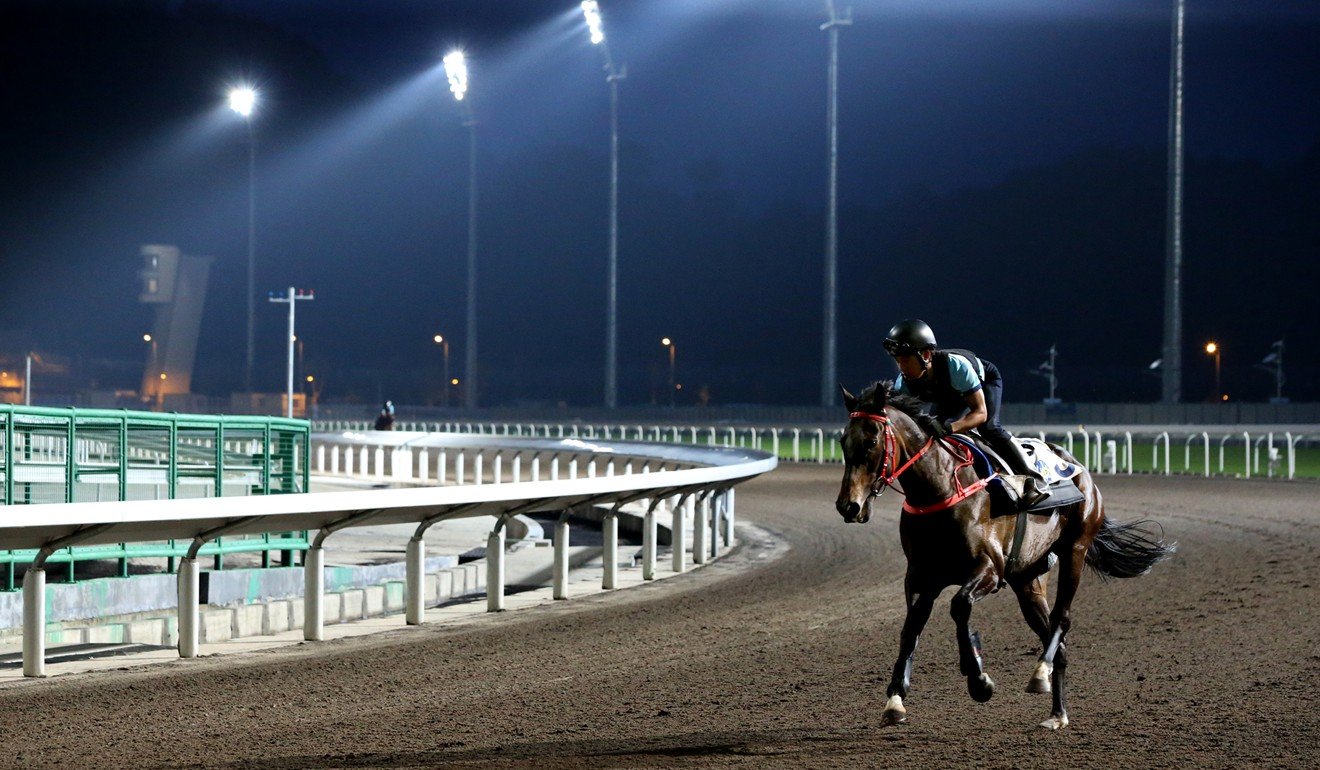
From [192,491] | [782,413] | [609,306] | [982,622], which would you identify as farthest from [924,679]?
[782,413]

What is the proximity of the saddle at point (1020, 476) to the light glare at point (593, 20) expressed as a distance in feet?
144

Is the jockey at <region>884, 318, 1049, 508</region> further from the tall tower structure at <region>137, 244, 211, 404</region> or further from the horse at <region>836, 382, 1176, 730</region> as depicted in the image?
the tall tower structure at <region>137, 244, 211, 404</region>

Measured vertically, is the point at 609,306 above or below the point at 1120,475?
above

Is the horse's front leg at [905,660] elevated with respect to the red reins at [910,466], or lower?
lower

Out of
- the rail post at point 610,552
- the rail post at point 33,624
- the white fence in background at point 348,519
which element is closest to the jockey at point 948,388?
the white fence in background at point 348,519

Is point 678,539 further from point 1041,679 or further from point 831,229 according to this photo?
point 831,229

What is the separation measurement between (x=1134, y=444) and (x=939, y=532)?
32.6 m

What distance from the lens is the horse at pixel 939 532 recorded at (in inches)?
216

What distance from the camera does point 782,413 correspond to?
179 ft

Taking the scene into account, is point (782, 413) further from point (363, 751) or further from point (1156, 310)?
point (1156, 310)

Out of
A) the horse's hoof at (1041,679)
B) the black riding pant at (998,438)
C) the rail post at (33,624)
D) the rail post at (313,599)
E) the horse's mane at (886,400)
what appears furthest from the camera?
the rail post at (313,599)

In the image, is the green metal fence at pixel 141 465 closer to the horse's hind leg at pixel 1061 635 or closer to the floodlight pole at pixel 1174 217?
the horse's hind leg at pixel 1061 635

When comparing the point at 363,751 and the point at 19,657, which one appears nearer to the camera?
the point at 363,751

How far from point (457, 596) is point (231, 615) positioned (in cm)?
293
